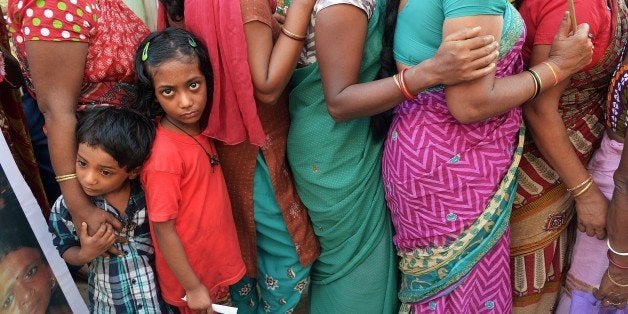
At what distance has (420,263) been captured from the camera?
6.19 ft

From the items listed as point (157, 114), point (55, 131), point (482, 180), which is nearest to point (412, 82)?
point (482, 180)

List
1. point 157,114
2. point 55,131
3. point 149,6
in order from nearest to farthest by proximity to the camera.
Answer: point 55,131, point 157,114, point 149,6

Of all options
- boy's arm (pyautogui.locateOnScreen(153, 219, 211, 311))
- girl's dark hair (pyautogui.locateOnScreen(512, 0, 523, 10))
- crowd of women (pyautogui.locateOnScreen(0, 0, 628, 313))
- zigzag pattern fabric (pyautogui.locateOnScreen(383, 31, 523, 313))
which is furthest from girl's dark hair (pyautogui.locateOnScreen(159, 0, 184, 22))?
girl's dark hair (pyautogui.locateOnScreen(512, 0, 523, 10))

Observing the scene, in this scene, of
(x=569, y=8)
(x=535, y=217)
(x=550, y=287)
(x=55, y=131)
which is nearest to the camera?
(x=569, y=8)

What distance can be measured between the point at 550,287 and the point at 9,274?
6.17ft

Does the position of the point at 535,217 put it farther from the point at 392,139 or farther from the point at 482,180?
the point at 392,139

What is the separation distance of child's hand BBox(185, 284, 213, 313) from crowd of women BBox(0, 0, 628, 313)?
0.89ft

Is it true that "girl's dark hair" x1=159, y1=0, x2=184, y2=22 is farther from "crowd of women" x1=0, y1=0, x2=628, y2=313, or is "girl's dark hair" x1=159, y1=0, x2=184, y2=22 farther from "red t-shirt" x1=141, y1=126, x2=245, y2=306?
Answer: "red t-shirt" x1=141, y1=126, x2=245, y2=306

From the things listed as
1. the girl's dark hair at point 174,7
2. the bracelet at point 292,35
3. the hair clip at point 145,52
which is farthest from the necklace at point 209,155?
the bracelet at point 292,35

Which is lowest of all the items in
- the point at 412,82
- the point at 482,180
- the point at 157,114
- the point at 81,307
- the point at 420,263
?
the point at 81,307

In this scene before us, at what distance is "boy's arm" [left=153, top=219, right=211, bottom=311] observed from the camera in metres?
1.75

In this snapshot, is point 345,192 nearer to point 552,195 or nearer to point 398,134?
point 398,134

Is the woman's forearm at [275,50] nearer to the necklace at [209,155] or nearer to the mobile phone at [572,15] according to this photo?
the necklace at [209,155]

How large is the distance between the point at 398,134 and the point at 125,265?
3.31ft
